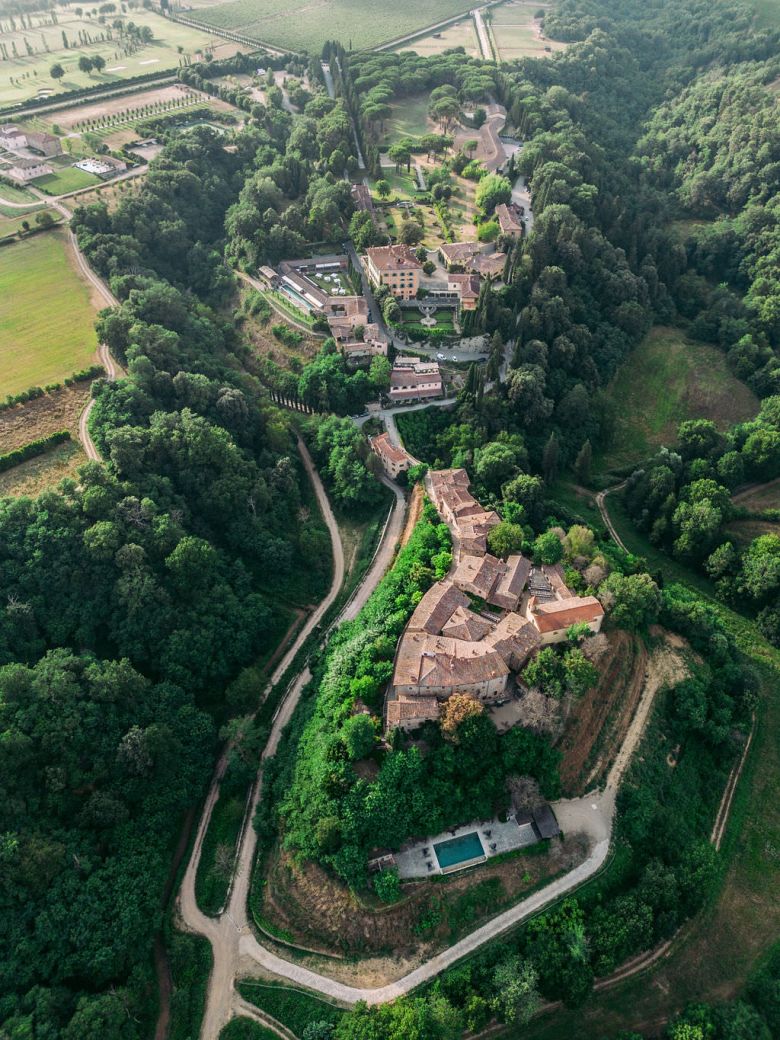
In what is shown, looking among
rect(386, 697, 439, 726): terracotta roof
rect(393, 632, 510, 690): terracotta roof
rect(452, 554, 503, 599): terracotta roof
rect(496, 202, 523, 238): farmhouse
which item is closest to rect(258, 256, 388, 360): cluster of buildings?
rect(496, 202, 523, 238): farmhouse

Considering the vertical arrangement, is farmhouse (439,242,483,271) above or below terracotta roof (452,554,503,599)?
above

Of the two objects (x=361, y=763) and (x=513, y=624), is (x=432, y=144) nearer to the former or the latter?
(x=513, y=624)

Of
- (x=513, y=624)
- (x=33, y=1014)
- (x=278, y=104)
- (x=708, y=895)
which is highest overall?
(x=278, y=104)

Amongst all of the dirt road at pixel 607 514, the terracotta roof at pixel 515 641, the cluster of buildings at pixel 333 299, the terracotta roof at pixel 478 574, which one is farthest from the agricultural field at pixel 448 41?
the terracotta roof at pixel 515 641

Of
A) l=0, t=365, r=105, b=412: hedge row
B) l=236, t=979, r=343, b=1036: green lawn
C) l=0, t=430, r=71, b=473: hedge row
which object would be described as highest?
l=0, t=365, r=105, b=412: hedge row

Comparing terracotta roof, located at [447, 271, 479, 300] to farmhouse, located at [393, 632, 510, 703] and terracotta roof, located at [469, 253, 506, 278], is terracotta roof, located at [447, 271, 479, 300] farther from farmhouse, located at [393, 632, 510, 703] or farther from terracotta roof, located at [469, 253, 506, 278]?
farmhouse, located at [393, 632, 510, 703]

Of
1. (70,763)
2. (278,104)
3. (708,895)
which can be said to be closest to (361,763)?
(70,763)
